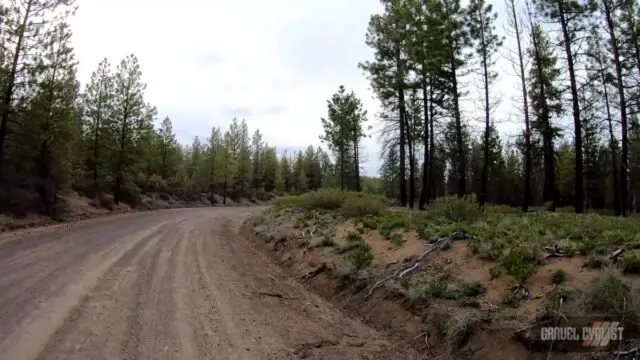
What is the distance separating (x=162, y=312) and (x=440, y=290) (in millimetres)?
4438

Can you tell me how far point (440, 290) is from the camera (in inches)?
270

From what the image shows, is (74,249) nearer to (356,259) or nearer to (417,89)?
(356,259)

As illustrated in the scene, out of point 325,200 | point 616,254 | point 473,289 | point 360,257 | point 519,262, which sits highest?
point 325,200

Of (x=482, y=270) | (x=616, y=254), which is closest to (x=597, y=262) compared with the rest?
(x=616, y=254)

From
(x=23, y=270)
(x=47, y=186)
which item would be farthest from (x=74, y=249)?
(x=47, y=186)

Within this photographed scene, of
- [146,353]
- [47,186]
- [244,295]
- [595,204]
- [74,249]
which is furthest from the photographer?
[595,204]

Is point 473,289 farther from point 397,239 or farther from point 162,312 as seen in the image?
point 162,312

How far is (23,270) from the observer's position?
30.9ft

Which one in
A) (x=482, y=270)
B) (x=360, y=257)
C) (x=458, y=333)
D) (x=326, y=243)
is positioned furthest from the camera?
(x=326, y=243)

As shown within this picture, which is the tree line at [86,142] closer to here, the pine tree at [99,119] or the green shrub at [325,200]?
the pine tree at [99,119]

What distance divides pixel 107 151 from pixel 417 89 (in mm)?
27414

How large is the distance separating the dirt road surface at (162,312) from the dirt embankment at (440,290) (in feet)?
1.60

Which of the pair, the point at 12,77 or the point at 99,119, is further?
the point at 99,119

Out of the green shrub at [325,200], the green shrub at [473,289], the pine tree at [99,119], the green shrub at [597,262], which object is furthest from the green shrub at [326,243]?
the pine tree at [99,119]
